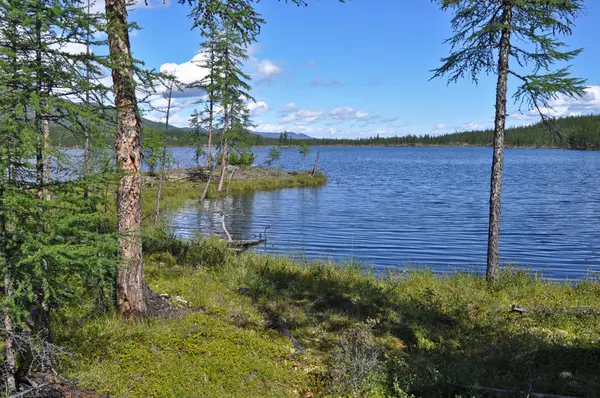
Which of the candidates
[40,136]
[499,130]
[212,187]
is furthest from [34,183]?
[212,187]

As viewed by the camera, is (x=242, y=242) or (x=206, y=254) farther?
(x=242, y=242)

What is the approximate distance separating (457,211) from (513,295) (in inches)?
758

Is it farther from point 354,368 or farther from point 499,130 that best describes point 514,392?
point 499,130

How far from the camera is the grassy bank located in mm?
5887

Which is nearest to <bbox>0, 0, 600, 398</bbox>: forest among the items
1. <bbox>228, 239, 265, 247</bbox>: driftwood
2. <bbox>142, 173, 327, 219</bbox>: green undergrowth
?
<bbox>228, 239, 265, 247</bbox>: driftwood

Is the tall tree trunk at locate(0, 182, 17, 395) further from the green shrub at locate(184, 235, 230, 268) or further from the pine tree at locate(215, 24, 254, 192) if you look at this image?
the pine tree at locate(215, 24, 254, 192)

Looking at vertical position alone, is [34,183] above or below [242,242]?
above

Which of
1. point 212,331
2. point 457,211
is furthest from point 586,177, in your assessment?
point 212,331

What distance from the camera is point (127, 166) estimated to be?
6.87 metres

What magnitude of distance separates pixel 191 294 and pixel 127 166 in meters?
3.24

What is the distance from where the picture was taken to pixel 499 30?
458 inches

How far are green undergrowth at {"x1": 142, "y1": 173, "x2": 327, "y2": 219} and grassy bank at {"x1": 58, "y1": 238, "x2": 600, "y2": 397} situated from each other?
15757 millimetres

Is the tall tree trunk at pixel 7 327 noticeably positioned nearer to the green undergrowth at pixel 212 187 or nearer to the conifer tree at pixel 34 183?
the conifer tree at pixel 34 183

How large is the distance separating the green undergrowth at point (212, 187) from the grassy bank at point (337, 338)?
15757 millimetres
